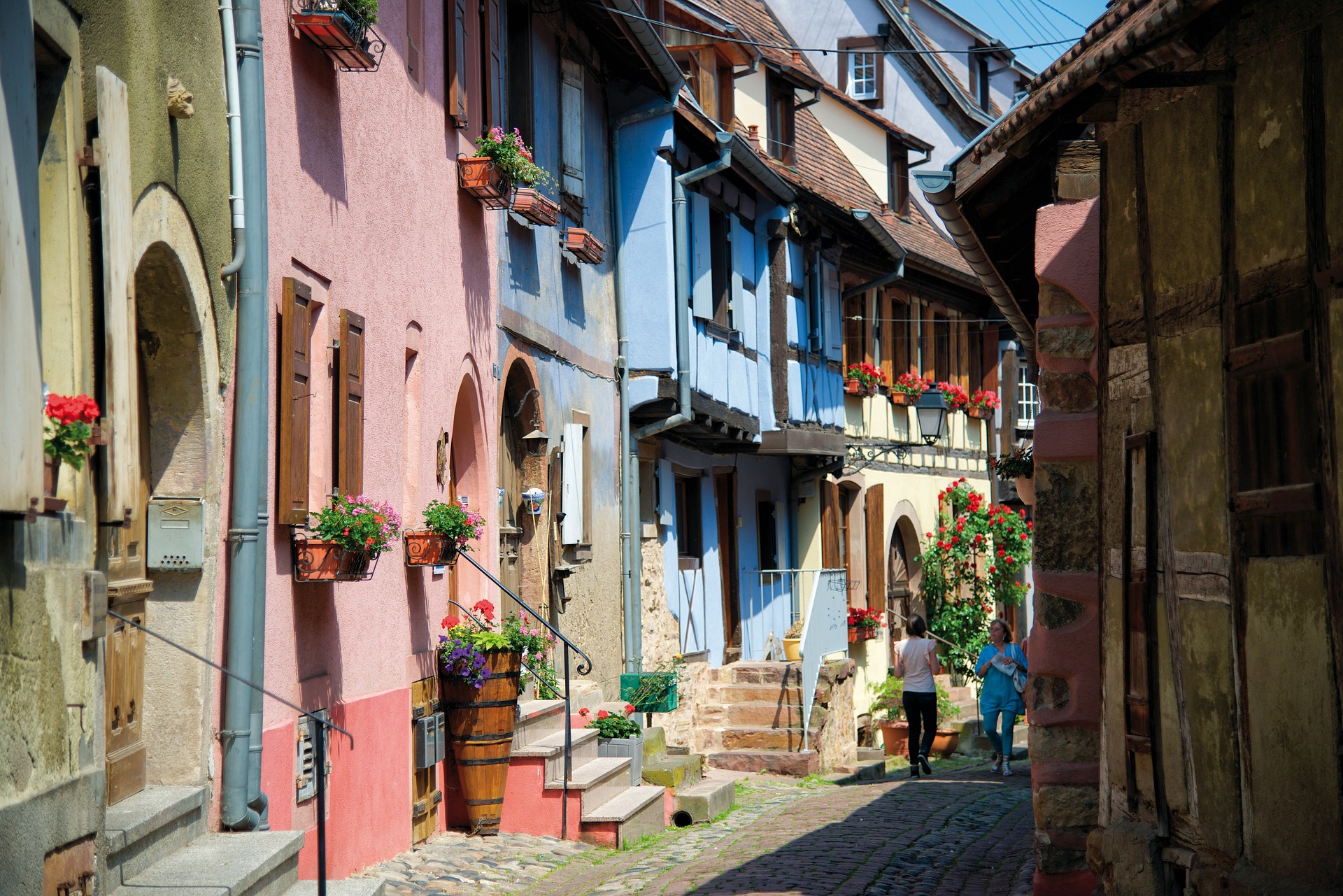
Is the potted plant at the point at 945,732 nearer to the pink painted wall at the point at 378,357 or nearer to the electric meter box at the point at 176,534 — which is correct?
the pink painted wall at the point at 378,357

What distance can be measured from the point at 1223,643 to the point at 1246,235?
1465mm

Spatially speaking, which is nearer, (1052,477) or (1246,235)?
(1246,235)

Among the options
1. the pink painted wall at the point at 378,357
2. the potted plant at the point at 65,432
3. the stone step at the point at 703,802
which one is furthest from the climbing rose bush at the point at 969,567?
the potted plant at the point at 65,432

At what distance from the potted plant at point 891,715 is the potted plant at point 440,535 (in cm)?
873

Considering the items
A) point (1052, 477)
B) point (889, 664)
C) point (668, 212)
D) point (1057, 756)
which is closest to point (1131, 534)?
point (1052, 477)

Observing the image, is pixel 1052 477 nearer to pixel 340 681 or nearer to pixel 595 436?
pixel 340 681

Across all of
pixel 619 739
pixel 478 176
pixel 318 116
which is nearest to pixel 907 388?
pixel 619 739

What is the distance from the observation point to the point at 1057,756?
300 inches

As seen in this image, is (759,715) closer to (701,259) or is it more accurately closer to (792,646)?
(792,646)

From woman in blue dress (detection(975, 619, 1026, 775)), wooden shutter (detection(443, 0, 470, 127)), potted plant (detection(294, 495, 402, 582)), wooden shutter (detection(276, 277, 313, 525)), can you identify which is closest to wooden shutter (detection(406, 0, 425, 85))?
wooden shutter (detection(443, 0, 470, 127))

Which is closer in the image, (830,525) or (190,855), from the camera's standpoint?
(190,855)

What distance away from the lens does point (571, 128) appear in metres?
12.9

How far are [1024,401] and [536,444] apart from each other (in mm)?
17347

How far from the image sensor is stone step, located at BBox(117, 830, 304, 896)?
5.37 meters
